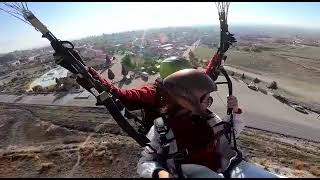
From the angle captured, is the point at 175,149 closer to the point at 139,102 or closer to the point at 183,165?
the point at 183,165

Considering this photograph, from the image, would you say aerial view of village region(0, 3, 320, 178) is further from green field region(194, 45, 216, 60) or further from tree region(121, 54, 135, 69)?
green field region(194, 45, 216, 60)

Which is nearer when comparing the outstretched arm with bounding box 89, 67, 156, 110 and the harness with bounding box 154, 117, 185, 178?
the harness with bounding box 154, 117, 185, 178

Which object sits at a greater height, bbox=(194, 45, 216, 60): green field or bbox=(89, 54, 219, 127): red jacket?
bbox=(89, 54, 219, 127): red jacket

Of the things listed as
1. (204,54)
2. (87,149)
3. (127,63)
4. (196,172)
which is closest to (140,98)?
(196,172)

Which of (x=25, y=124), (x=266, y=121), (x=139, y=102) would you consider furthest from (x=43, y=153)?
(x=266, y=121)

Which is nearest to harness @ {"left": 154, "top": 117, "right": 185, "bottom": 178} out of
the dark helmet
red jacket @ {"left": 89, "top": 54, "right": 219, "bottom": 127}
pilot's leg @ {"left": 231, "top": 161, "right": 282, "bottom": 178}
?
the dark helmet
